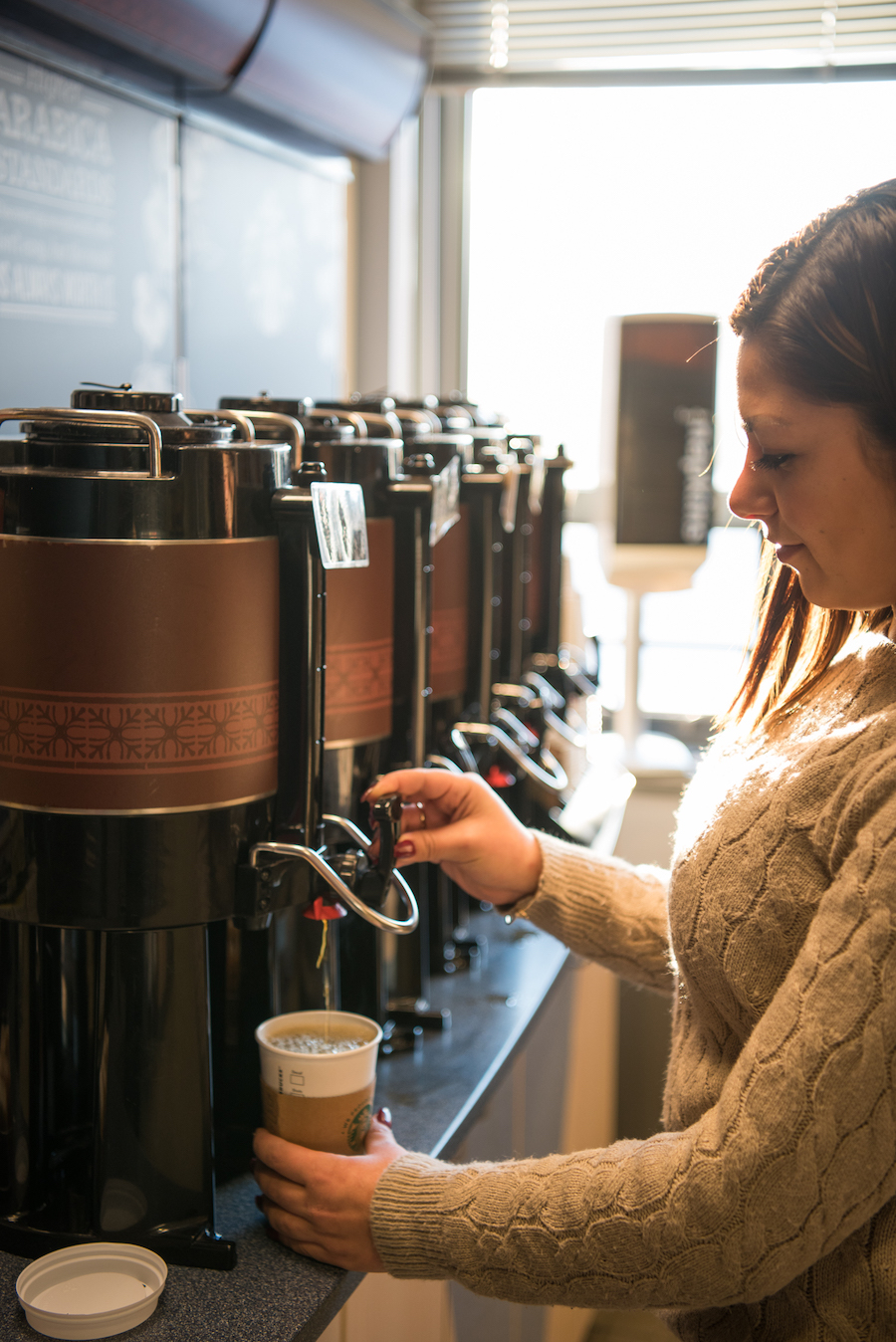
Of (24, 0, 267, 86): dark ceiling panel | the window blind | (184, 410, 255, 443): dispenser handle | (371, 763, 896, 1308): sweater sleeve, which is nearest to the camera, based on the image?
(371, 763, 896, 1308): sweater sleeve

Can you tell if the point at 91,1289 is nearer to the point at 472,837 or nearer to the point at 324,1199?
the point at 324,1199

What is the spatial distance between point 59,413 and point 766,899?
0.58m

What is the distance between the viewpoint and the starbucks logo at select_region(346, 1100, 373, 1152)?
96 centimetres

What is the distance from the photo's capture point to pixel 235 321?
80.3 inches

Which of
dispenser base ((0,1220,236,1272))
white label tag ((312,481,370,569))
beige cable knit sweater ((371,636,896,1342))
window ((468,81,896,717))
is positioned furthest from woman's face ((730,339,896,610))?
window ((468,81,896,717))

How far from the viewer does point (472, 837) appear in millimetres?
1223

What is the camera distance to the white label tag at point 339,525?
907 mm

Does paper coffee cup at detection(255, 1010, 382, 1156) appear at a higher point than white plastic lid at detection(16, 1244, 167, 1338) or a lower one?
higher

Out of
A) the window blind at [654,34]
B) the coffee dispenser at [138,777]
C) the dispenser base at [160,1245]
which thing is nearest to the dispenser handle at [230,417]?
the coffee dispenser at [138,777]

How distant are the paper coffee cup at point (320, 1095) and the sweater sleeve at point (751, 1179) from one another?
0.30 ft

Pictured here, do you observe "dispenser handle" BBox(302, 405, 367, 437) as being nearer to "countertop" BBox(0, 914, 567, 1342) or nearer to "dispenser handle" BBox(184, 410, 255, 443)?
"dispenser handle" BBox(184, 410, 255, 443)

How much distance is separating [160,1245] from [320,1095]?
0.16m

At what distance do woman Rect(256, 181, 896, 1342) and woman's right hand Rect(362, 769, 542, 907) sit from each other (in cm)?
27

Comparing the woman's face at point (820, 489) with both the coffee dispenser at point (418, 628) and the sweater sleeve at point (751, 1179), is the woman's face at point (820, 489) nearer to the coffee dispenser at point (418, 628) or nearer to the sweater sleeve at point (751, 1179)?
the sweater sleeve at point (751, 1179)
